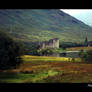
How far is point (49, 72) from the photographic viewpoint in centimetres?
740

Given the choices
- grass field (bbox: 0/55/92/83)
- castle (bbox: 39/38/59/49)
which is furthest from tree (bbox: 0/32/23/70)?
castle (bbox: 39/38/59/49)

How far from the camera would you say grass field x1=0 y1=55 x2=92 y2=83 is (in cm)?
725

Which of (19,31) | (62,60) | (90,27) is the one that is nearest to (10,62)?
(19,31)

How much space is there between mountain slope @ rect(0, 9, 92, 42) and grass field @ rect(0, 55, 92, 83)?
786mm

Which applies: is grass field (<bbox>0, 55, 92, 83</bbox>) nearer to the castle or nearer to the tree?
the tree

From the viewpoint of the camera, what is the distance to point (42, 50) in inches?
311

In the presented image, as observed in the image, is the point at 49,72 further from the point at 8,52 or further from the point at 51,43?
the point at 8,52

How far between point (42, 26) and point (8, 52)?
1.47 m

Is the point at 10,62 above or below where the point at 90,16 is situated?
below

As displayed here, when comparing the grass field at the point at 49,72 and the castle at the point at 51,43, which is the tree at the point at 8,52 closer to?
the grass field at the point at 49,72
